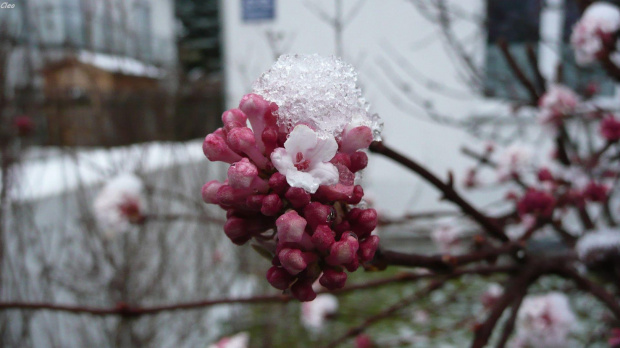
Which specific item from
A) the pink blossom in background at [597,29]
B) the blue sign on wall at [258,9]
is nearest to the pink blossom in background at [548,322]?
the pink blossom in background at [597,29]

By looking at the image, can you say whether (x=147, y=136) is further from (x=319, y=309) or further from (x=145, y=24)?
(x=319, y=309)

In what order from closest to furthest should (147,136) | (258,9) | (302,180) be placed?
1. (302,180)
2. (147,136)
3. (258,9)

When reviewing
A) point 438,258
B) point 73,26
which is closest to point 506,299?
point 438,258

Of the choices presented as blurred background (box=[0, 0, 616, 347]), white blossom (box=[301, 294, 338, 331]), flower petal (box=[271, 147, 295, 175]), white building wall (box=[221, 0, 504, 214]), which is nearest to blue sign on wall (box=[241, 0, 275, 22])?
blurred background (box=[0, 0, 616, 347])

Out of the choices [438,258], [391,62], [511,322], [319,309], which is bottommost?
[319,309]

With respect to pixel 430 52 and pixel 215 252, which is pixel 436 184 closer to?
pixel 215 252

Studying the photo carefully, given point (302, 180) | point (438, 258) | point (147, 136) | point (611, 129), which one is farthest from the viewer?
point (147, 136)
